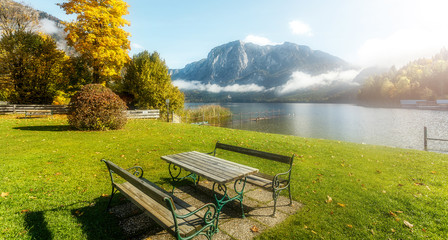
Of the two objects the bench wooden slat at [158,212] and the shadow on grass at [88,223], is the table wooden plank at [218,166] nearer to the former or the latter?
the bench wooden slat at [158,212]

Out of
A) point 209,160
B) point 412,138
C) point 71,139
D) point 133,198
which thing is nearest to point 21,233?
point 133,198

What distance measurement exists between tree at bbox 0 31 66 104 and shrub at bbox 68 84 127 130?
17773 millimetres

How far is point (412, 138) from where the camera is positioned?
26156mm

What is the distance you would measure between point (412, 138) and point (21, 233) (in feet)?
116

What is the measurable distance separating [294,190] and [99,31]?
986 inches

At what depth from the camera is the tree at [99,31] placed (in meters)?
21.3

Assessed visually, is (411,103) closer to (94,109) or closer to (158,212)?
(94,109)

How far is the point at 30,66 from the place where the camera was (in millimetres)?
25188

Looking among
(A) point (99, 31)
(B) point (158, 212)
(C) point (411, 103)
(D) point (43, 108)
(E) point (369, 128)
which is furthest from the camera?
(C) point (411, 103)

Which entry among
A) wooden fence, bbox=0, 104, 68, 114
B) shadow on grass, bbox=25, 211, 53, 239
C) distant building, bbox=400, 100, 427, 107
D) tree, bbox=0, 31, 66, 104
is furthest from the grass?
distant building, bbox=400, 100, 427, 107

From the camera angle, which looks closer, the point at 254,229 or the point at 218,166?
the point at 254,229

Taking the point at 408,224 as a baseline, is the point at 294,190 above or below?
above

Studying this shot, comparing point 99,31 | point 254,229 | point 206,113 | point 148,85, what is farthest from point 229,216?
point 206,113

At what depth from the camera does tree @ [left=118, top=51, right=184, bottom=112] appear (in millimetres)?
29859
